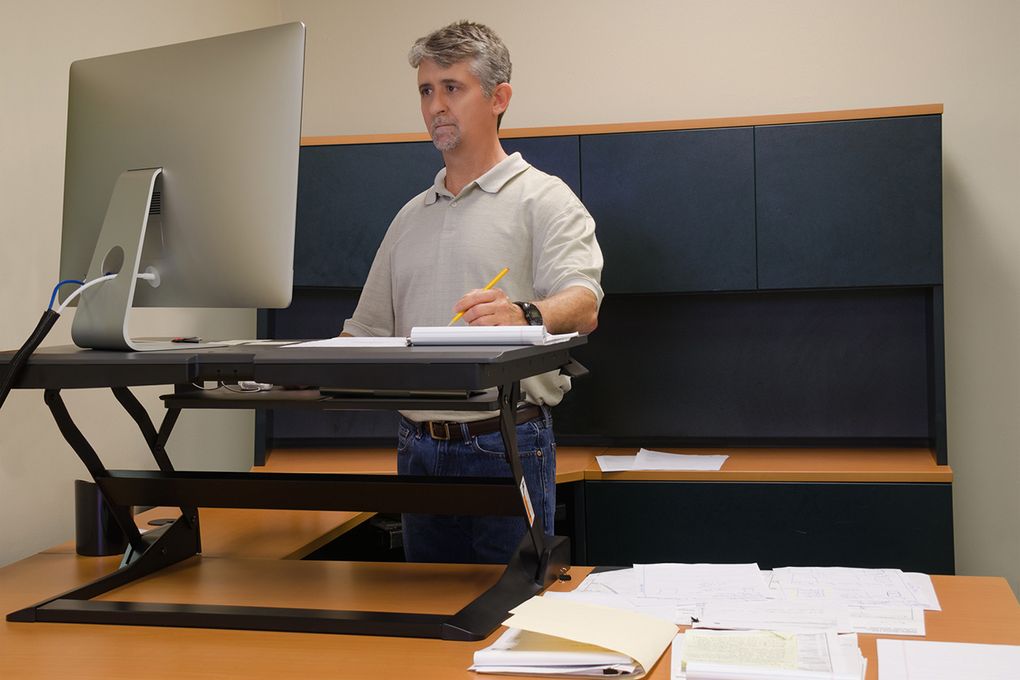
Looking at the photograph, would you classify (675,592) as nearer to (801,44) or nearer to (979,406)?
(979,406)

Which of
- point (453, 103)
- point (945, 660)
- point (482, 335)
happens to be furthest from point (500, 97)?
point (945, 660)

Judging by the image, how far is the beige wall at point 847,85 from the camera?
9.97 ft

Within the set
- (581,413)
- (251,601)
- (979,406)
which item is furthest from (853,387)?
(251,601)

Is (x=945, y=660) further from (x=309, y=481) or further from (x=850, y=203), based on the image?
(x=850, y=203)

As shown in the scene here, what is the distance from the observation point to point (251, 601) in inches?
57.0

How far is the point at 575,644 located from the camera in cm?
118

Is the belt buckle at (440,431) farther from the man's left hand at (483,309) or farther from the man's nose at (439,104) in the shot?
the man's nose at (439,104)

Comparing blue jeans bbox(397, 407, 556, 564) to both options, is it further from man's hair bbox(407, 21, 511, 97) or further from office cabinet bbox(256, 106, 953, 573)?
office cabinet bbox(256, 106, 953, 573)

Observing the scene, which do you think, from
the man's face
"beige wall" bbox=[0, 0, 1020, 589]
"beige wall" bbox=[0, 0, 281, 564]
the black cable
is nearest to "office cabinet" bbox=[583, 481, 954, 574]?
"beige wall" bbox=[0, 0, 1020, 589]

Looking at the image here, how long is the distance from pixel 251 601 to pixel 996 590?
111cm

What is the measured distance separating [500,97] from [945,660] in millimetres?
1410

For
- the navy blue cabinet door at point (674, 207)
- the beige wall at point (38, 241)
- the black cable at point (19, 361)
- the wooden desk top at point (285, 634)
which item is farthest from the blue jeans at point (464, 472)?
the navy blue cabinet door at point (674, 207)

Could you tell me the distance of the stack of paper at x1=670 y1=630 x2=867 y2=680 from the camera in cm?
107

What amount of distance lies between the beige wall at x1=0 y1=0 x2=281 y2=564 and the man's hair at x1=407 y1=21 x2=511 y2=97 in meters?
0.88
